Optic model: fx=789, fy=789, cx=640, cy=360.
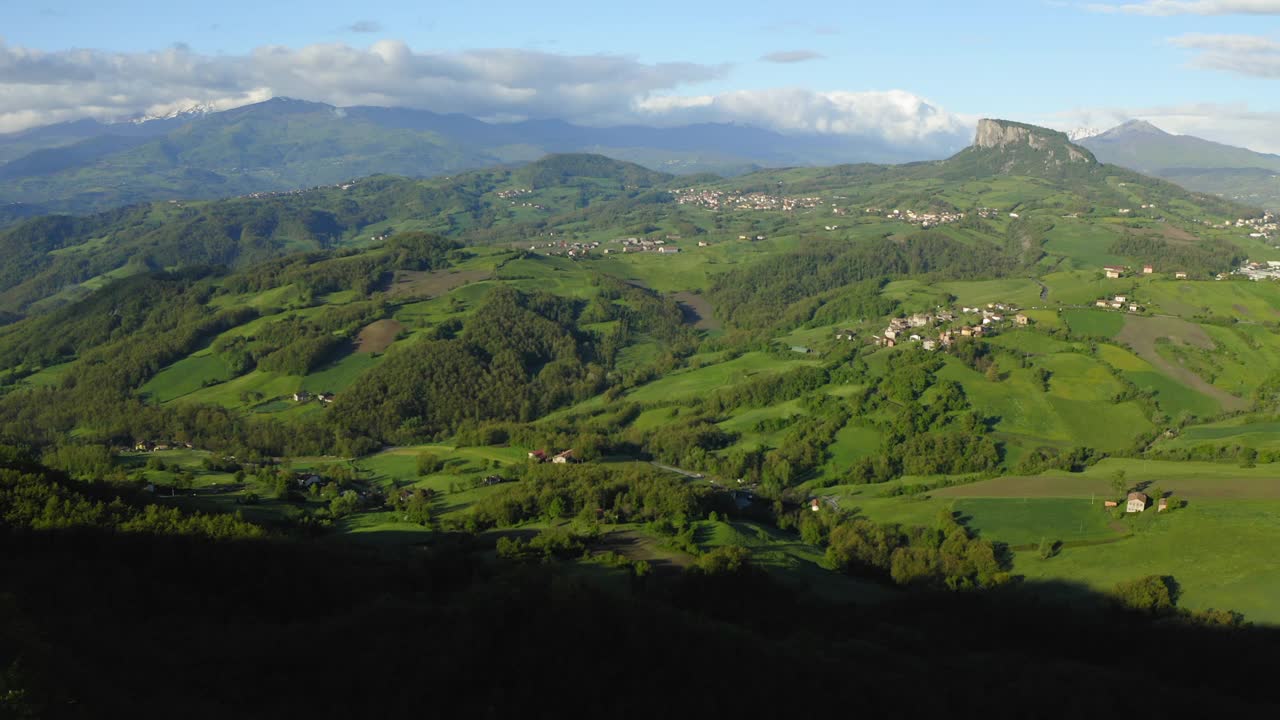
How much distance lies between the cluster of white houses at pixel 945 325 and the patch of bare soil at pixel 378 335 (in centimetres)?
6500

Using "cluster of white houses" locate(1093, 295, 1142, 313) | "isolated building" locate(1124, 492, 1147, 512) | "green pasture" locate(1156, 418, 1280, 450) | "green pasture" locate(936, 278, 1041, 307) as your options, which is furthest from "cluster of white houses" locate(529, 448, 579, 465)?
"cluster of white houses" locate(1093, 295, 1142, 313)

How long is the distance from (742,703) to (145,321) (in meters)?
134

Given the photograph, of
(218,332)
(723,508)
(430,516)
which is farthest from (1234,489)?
(218,332)

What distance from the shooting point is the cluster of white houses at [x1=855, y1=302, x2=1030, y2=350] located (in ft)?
329

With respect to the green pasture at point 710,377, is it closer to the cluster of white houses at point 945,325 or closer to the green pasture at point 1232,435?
the cluster of white houses at point 945,325

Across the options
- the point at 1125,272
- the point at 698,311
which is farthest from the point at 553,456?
the point at 1125,272

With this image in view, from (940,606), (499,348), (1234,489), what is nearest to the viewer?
(940,606)

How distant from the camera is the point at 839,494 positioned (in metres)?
67.1

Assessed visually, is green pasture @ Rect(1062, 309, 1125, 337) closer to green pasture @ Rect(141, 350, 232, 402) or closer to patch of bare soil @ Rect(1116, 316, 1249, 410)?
patch of bare soil @ Rect(1116, 316, 1249, 410)

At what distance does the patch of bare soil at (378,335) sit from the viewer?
10975 centimetres

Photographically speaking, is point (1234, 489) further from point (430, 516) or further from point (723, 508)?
point (430, 516)

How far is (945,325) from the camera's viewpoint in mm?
109062

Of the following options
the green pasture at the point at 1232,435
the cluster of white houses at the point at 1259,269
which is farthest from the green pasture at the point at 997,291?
the green pasture at the point at 1232,435

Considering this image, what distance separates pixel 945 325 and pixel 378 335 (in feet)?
262
